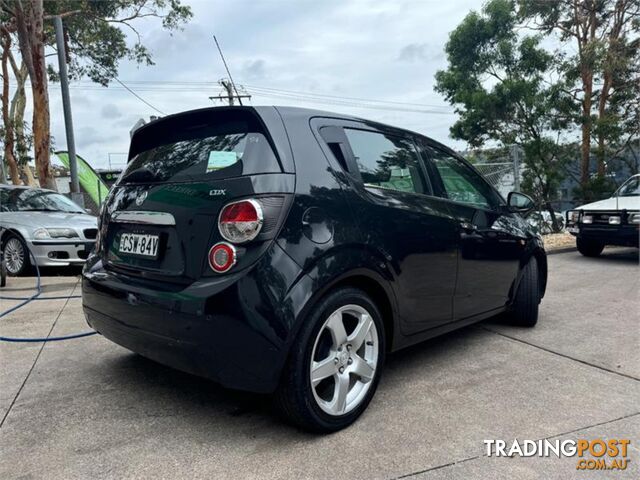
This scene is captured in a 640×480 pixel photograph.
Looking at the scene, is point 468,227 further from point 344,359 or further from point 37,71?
point 37,71

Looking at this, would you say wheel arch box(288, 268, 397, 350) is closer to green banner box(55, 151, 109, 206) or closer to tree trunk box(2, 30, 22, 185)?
green banner box(55, 151, 109, 206)

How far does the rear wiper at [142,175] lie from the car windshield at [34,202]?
567cm

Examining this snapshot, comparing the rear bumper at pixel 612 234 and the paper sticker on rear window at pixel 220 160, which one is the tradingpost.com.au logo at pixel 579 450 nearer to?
the paper sticker on rear window at pixel 220 160

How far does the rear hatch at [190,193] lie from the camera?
2.13 meters

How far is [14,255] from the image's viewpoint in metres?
6.85

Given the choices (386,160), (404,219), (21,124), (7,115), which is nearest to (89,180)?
Answer: (21,124)

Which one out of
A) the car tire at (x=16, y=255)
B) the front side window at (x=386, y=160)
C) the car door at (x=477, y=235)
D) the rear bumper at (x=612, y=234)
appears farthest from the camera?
the rear bumper at (x=612, y=234)

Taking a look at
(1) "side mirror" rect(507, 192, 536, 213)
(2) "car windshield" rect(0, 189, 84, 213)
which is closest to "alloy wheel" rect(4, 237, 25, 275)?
(2) "car windshield" rect(0, 189, 84, 213)

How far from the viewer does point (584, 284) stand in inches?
241

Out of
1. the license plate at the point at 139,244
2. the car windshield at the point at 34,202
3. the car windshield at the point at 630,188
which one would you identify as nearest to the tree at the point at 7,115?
the car windshield at the point at 34,202

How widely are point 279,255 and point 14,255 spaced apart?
6.42m

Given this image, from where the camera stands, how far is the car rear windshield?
7.37 feet

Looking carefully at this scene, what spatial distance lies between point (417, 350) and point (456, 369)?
1.41 ft

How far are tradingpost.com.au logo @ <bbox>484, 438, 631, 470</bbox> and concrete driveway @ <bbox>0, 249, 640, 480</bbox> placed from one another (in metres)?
0.04
